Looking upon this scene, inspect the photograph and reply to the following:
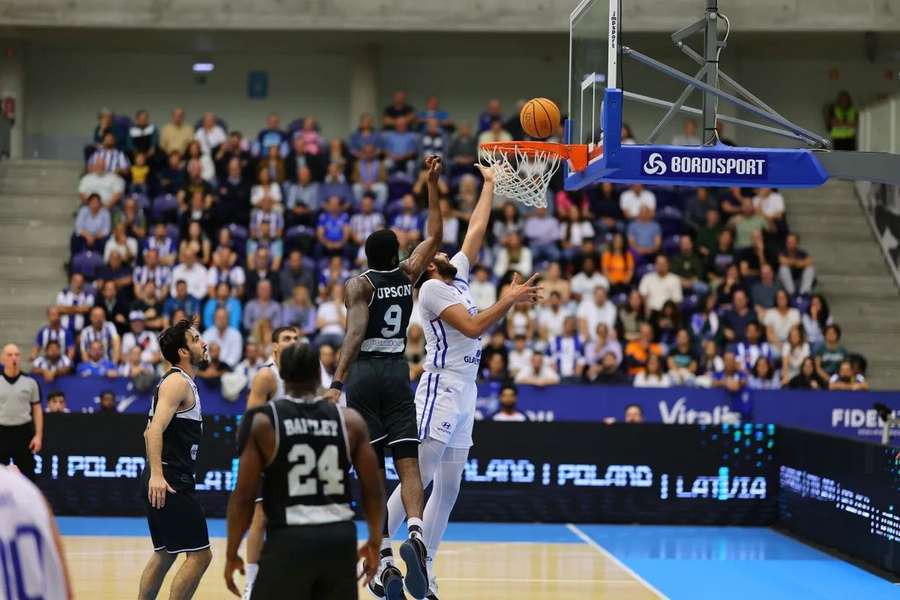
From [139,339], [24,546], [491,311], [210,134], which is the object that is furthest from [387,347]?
[210,134]

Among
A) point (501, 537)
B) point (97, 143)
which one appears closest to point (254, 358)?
point (501, 537)

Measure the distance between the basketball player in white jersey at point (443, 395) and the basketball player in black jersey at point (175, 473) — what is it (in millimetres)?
1397

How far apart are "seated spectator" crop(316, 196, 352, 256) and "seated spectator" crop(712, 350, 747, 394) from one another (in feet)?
20.4

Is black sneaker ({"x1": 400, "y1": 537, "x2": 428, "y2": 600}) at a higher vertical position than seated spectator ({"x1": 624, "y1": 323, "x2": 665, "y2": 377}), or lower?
lower

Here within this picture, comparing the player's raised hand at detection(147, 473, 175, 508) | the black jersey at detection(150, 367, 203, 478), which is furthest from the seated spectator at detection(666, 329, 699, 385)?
the player's raised hand at detection(147, 473, 175, 508)

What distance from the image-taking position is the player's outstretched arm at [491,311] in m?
8.61

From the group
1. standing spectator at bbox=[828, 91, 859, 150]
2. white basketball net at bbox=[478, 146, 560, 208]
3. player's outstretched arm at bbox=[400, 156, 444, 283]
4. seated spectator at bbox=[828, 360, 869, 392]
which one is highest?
standing spectator at bbox=[828, 91, 859, 150]

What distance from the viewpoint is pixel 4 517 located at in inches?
127

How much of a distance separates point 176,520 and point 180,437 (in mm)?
521

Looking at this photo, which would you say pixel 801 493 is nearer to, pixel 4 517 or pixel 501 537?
pixel 501 537

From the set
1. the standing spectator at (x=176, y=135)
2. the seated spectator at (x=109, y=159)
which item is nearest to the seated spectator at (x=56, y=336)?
the seated spectator at (x=109, y=159)

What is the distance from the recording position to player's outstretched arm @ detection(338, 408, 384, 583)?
620 cm

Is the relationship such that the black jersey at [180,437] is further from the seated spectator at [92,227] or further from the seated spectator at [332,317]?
the seated spectator at [92,227]

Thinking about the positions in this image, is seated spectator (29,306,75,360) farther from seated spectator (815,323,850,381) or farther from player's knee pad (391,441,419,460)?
player's knee pad (391,441,419,460)
